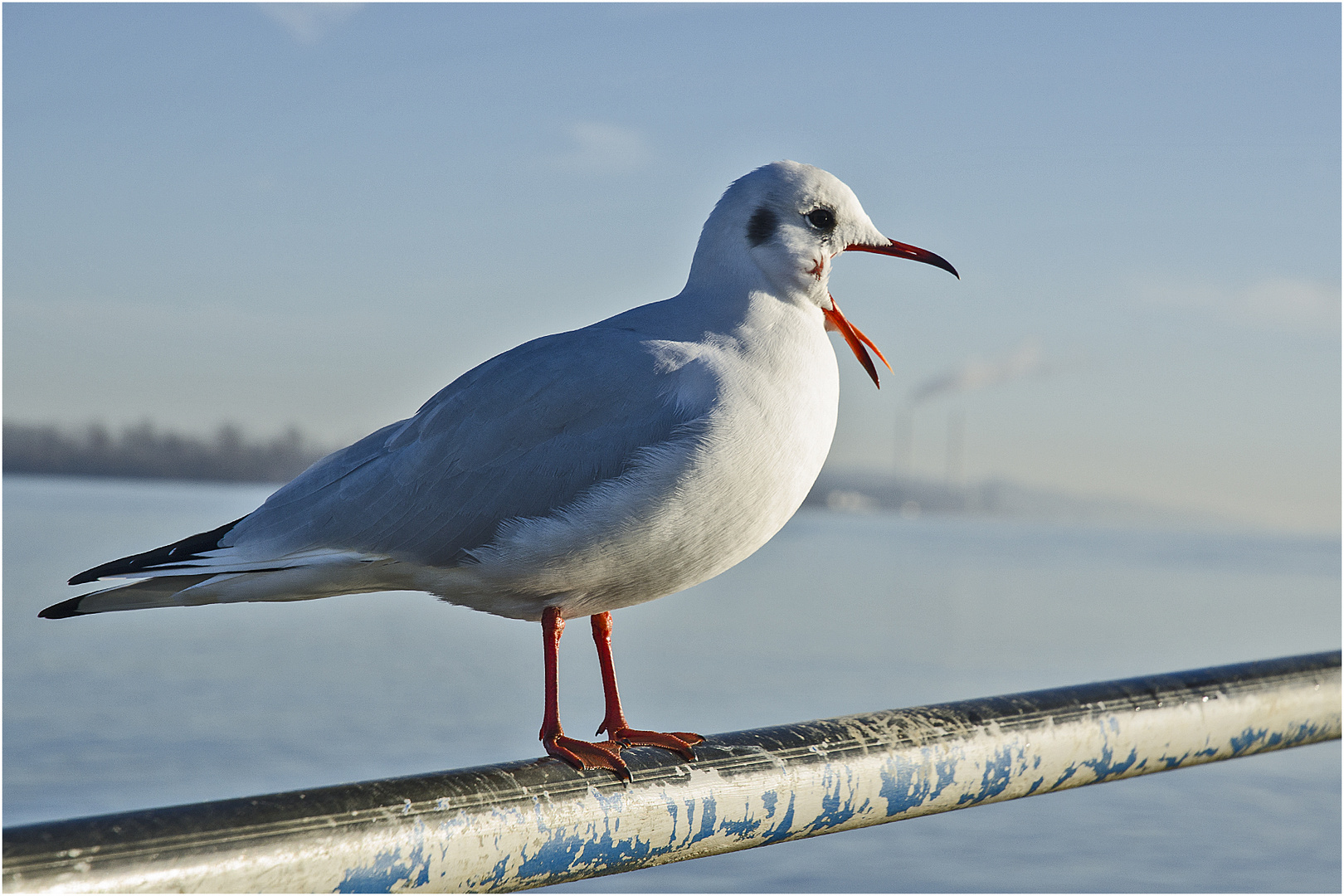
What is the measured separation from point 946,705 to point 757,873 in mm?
4821

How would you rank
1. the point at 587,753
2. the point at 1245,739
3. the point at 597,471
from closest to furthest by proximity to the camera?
1. the point at 587,753
2. the point at 597,471
3. the point at 1245,739

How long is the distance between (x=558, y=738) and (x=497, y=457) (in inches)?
20.3

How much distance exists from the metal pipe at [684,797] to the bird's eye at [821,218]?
0.94m

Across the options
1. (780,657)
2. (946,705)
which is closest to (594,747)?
(946,705)

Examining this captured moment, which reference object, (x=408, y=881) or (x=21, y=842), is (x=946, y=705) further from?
(x=21, y=842)

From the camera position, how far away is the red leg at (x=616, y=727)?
1.92 m

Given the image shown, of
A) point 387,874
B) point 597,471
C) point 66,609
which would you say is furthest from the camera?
point 597,471

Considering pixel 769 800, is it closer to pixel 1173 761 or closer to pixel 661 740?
pixel 661 740

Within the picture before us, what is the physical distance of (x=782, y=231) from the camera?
228 centimetres

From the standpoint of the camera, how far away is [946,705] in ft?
6.62

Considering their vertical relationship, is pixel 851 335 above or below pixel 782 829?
above

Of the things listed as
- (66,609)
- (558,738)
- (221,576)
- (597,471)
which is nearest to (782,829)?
(558,738)

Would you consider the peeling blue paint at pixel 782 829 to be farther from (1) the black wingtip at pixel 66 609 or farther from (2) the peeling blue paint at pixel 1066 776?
(1) the black wingtip at pixel 66 609

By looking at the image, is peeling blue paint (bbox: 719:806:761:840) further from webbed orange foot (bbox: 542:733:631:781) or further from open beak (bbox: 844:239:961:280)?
open beak (bbox: 844:239:961:280)
